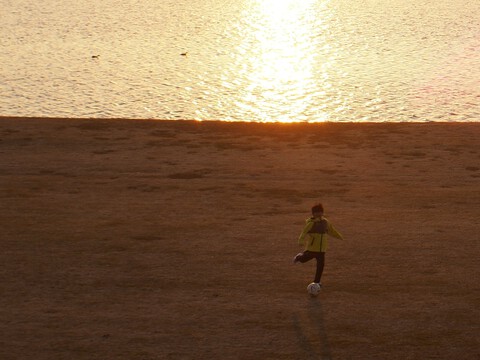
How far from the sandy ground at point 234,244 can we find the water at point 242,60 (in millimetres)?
8505

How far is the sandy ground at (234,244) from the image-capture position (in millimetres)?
9773

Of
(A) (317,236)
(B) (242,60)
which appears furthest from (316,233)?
(B) (242,60)

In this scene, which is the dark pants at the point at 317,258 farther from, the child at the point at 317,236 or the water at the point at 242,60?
the water at the point at 242,60

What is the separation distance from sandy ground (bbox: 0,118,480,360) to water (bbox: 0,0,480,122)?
8.51 meters

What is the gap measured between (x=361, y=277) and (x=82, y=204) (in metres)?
5.60

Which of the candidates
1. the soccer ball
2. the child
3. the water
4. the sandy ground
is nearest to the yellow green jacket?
the child

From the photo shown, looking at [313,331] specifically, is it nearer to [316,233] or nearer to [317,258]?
[317,258]

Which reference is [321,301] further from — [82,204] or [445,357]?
[82,204]

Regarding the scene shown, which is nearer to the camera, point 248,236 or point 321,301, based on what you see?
point 321,301

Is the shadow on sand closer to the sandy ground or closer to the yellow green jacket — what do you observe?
the sandy ground

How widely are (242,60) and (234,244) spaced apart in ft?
89.8

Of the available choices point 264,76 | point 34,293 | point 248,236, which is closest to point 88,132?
point 248,236

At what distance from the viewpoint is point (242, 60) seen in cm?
3956

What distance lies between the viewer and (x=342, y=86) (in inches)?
1316
